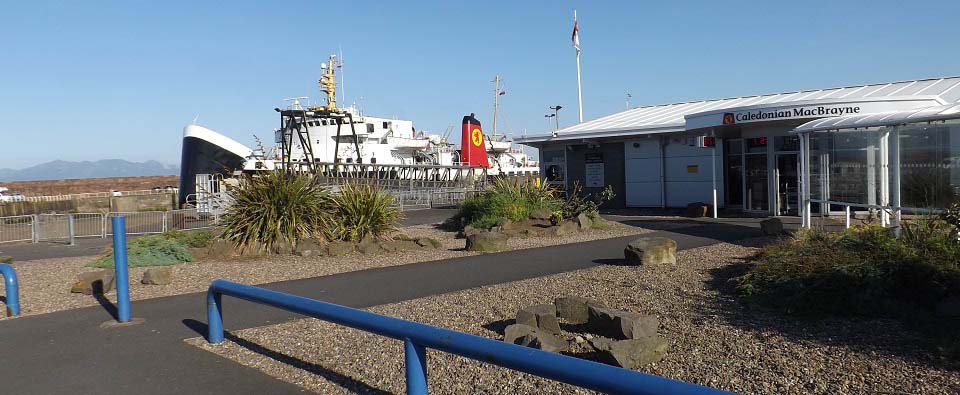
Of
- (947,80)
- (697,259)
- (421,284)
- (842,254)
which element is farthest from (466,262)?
(947,80)

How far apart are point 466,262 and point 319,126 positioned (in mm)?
33825

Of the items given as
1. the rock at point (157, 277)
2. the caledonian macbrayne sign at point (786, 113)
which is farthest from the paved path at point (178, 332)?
the caledonian macbrayne sign at point (786, 113)

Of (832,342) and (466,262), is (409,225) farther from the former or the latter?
(832,342)

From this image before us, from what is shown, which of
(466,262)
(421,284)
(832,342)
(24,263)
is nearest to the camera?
(832,342)

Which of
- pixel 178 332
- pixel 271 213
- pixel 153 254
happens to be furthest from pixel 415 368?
pixel 153 254

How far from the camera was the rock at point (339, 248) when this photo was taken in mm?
14305

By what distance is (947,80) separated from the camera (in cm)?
2366

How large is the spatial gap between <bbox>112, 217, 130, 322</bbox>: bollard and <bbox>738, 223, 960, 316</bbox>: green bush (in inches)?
258

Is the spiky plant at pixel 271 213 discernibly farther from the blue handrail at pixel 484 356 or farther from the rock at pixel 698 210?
the rock at pixel 698 210

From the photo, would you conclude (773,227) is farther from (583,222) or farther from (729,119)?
(729,119)

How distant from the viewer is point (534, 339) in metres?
5.98

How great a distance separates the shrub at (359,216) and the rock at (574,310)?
8.43m

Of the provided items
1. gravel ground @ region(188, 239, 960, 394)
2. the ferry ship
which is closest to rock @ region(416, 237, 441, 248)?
gravel ground @ region(188, 239, 960, 394)

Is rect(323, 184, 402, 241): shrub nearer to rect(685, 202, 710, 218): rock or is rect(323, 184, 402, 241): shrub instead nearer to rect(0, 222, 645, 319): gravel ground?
rect(0, 222, 645, 319): gravel ground
